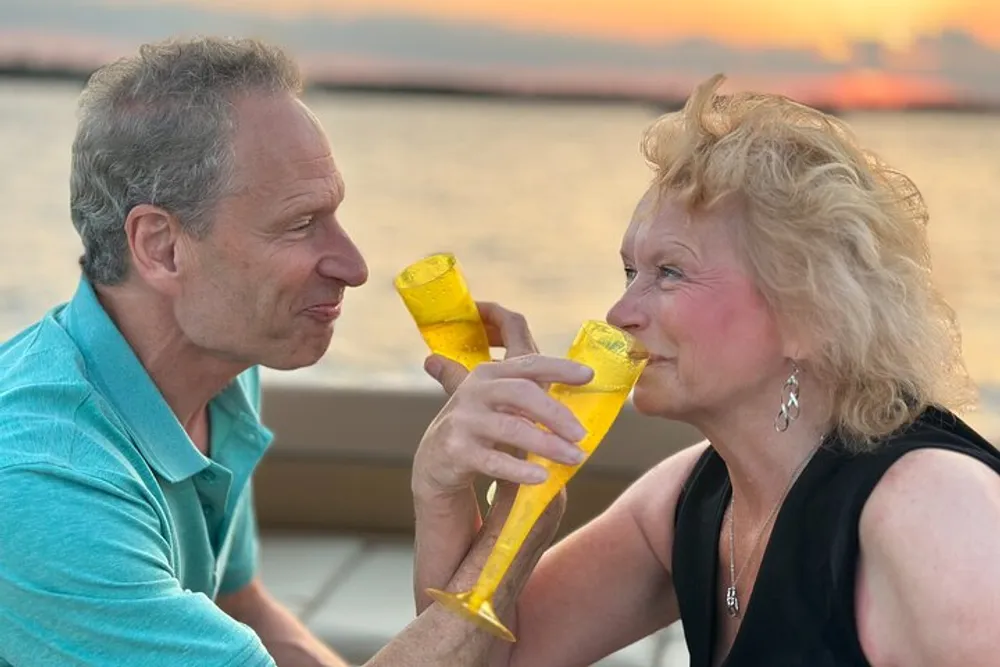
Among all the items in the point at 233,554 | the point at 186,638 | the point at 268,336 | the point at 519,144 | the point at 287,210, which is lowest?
the point at 519,144

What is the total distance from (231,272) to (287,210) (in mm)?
120

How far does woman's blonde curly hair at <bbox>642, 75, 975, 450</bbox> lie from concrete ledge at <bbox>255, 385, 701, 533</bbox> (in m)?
2.05

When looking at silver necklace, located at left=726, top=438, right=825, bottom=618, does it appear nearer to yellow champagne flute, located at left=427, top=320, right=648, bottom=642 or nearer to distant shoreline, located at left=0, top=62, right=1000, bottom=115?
yellow champagne flute, located at left=427, top=320, right=648, bottom=642

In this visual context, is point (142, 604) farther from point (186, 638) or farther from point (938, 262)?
point (938, 262)

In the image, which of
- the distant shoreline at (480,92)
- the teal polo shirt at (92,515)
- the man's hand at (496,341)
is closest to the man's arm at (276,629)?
the teal polo shirt at (92,515)

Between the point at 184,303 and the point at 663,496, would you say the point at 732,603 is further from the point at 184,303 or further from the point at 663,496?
the point at 184,303

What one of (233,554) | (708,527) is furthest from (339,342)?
(708,527)

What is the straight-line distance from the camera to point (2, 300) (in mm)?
7312

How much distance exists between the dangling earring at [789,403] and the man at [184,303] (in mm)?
365

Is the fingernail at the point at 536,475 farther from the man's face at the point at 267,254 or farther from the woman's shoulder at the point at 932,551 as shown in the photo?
the man's face at the point at 267,254

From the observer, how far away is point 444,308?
6.15ft

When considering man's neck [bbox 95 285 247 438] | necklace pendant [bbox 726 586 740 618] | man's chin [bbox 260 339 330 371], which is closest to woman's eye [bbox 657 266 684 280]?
necklace pendant [bbox 726 586 740 618]

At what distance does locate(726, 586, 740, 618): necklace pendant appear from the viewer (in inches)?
72.2

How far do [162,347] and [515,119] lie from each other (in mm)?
9859
